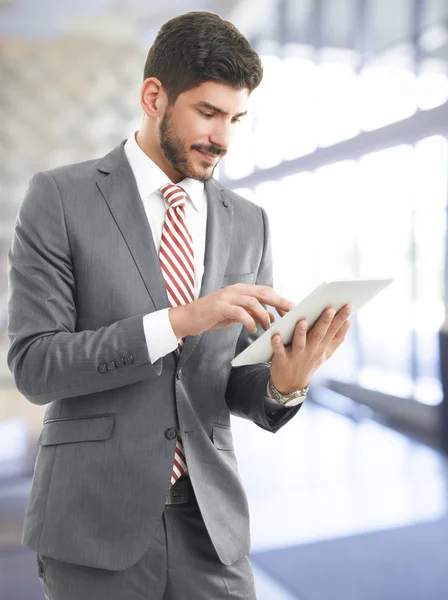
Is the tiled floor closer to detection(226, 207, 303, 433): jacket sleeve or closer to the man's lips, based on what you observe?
detection(226, 207, 303, 433): jacket sleeve

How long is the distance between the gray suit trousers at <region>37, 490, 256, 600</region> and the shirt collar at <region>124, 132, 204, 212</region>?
2.24ft

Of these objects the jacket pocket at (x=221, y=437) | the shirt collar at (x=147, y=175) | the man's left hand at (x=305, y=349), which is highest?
the shirt collar at (x=147, y=175)

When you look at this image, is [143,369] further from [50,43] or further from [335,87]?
[335,87]

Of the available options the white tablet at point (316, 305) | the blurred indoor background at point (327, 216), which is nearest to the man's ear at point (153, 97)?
the white tablet at point (316, 305)

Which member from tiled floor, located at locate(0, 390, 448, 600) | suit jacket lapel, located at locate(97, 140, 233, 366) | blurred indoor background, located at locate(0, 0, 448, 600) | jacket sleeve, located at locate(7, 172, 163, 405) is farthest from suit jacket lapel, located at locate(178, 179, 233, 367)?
tiled floor, located at locate(0, 390, 448, 600)

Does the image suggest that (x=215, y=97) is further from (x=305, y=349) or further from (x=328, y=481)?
(x=328, y=481)

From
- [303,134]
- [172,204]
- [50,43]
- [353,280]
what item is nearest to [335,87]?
[303,134]

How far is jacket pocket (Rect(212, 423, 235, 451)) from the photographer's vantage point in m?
1.55

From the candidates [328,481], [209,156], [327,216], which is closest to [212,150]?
[209,156]

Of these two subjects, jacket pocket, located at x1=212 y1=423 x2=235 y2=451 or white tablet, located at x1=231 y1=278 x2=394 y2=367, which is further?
jacket pocket, located at x1=212 y1=423 x2=235 y2=451

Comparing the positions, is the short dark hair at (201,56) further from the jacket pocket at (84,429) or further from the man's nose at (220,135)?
the jacket pocket at (84,429)

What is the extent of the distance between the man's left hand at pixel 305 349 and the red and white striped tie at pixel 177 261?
0.23 metres

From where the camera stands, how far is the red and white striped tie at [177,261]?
1.49m

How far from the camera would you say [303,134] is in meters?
3.97
